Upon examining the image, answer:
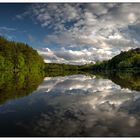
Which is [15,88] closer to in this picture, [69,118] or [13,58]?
[69,118]

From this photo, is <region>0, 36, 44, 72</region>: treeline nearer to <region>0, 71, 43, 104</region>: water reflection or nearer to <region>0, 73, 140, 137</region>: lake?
<region>0, 71, 43, 104</region>: water reflection

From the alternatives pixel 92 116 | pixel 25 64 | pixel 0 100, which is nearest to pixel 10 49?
pixel 25 64

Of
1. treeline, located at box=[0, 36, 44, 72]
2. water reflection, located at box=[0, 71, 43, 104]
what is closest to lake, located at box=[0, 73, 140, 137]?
water reflection, located at box=[0, 71, 43, 104]

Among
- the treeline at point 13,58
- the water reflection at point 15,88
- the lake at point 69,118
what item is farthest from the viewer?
the treeline at point 13,58

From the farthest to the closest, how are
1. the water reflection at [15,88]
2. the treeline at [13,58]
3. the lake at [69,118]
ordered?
the treeline at [13,58], the water reflection at [15,88], the lake at [69,118]

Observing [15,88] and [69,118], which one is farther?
[15,88]

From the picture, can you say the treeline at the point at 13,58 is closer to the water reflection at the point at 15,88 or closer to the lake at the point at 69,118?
the water reflection at the point at 15,88

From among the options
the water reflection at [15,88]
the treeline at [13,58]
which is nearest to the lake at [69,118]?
the water reflection at [15,88]

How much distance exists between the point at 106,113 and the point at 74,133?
4.49 metres

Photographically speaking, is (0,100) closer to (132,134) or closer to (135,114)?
(135,114)

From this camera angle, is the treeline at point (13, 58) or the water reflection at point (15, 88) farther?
the treeline at point (13, 58)

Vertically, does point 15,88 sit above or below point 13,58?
below

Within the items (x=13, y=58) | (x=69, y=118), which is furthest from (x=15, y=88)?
(x=13, y=58)

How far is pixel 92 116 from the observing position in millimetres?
13672
